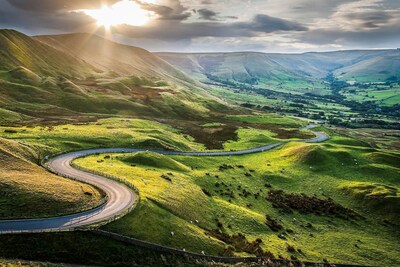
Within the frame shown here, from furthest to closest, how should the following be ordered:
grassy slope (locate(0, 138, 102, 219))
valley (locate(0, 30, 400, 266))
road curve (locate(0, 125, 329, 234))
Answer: grassy slope (locate(0, 138, 102, 219)), valley (locate(0, 30, 400, 266)), road curve (locate(0, 125, 329, 234))

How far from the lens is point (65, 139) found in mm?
112812

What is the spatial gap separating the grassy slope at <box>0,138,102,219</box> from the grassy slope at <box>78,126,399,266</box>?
9.43 meters

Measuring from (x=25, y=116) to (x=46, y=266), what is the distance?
14702 cm

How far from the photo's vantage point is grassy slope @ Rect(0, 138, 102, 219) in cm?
5238

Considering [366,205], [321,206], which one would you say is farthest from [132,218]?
[366,205]

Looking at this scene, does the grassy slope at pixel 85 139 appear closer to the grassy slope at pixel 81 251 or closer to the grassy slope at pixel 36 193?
the grassy slope at pixel 36 193

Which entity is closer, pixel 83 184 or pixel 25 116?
pixel 83 184

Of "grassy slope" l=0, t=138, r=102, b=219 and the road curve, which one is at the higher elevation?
"grassy slope" l=0, t=138, r=102, b=219

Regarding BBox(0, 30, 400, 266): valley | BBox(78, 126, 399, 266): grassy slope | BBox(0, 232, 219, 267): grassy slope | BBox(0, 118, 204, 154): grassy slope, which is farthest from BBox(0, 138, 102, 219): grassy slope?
BBox(0, 118, 204, 154): grassy slope

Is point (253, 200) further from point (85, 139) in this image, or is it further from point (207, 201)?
point (85, 139)

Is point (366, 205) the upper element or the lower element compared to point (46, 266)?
lower

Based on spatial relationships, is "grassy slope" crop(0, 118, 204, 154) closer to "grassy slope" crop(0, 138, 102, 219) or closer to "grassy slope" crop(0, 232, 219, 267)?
"grassy slope" crop(0, 138, 102, 219)

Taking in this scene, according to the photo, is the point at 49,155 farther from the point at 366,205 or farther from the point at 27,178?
the point at 366,205

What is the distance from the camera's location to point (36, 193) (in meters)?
56.3
